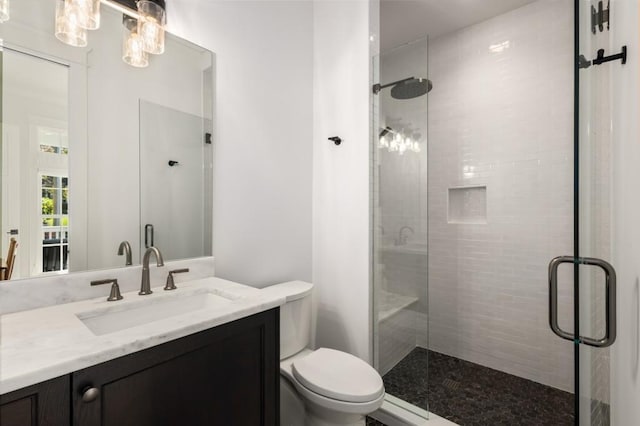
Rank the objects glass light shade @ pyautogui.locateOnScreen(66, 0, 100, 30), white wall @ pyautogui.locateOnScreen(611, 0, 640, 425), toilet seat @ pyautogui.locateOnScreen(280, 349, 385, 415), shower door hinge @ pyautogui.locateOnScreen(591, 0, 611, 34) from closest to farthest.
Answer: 1. white wall @ pyautogui.locateOnScreen(611, 0, 640, 425)
2. shower door hinge @ pyautogui.locateOnScreen(591, 0, 611, 34)
3. glass light shade @ pyautogui.locateOnScreen(66, 0, 100, 30)
4. toilet seat @ pyautogui.locateOnScreen(280, 349, 385, 415)

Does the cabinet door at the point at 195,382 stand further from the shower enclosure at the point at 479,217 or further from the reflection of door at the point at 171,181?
the shower enclosure at the point at 479,217

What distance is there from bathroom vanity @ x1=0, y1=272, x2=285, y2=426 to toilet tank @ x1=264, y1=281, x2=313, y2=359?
15.6 inches

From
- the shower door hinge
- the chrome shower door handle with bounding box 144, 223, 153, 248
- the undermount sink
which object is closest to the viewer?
the shower door hinge

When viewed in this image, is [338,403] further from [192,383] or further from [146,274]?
[146,274]

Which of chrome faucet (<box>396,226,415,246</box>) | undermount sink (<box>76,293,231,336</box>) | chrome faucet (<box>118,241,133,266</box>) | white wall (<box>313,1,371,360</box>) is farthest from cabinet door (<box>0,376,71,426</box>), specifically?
chrome faucet (<box>396,226,415,246</box>)

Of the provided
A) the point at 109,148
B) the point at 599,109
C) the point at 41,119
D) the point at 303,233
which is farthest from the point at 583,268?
the point at 41,119

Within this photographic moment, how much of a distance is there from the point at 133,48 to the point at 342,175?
1.28 m

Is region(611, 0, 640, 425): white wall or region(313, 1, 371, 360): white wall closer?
region(611, 0, 640, 425): white wall

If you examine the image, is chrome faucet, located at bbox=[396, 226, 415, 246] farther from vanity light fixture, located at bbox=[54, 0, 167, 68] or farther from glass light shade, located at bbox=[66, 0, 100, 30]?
glass light shade, located at bbox=[66, 0, 100, 30]

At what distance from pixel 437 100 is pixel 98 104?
245 centimetres

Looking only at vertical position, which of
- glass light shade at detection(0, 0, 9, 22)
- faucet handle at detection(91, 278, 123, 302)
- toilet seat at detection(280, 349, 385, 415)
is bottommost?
toilet seat at detection(280, 349, 385, 415)

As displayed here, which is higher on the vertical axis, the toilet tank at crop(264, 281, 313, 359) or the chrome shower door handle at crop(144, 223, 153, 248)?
the chrome shower door handle at crop(144, 223, 153, 248)

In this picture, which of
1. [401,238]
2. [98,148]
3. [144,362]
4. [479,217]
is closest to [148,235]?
[98,148]

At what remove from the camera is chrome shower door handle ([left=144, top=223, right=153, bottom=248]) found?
139 centimetres
